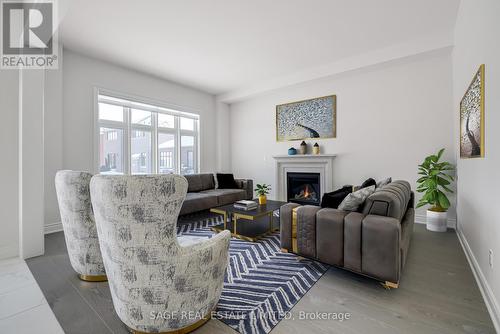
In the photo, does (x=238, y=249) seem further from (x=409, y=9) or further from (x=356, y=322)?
(x=409, y=9)

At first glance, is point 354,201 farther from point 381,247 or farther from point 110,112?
point 110,112

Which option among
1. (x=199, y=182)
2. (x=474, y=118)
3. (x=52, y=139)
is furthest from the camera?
(x=199, y=182)

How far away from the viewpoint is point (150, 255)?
1176mm

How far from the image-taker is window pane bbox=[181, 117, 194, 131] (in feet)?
18.2

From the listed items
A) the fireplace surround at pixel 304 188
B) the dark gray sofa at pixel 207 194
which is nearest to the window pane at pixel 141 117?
the dark gray sofa at pixel 207 194

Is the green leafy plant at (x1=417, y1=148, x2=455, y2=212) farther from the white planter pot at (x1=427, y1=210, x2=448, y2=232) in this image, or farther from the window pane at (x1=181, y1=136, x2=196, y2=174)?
the window pane at (x1=181, y1=136, x2=196, y2=174)

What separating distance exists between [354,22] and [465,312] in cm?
326

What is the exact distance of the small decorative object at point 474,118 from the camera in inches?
73.2

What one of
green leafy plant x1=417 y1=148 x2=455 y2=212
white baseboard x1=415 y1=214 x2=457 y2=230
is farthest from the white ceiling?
white baseboard x1=415 y1=214 x2=457 y2=230

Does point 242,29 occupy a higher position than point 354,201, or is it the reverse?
point 242,29

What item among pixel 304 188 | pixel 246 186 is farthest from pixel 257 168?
pixel 304 188

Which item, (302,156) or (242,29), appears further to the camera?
(302,156)

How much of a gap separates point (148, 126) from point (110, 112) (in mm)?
759

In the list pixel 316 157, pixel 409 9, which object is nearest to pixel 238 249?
pixel 316 157
